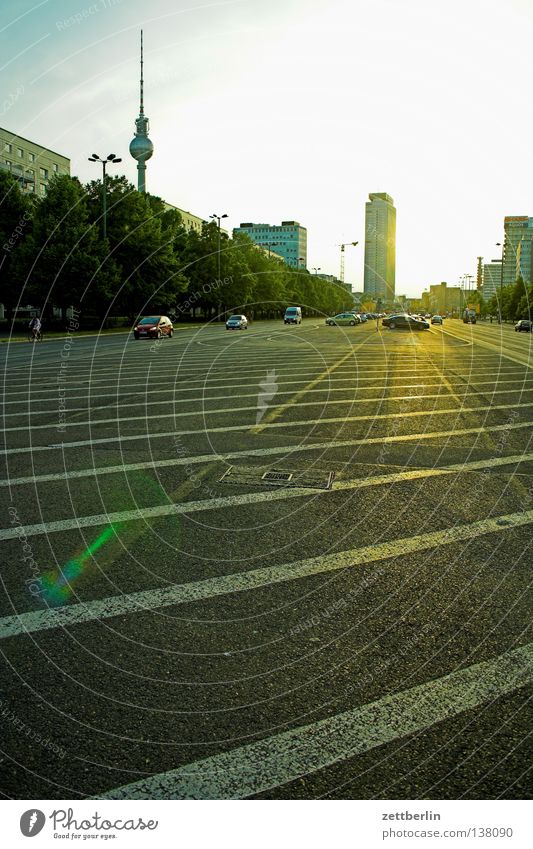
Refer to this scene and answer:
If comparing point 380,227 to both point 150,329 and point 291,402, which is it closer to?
point 150,329

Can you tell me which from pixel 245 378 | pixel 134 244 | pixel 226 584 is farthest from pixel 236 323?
pixel 226 584

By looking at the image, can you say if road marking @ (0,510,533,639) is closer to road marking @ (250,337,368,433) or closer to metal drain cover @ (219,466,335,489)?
metal drain cover @ (219,466,335,489)

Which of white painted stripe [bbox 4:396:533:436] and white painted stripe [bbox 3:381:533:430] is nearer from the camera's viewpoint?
white painted stripe [bbox 4:396:533:436]

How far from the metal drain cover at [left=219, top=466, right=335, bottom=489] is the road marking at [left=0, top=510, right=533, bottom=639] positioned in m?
2.19

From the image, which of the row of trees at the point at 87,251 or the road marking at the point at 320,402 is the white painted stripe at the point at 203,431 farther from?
the row of trees at the point at 87,251

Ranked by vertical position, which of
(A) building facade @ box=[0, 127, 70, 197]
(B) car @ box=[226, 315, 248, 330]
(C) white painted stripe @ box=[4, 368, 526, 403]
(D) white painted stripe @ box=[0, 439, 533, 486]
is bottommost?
(D) white painted stripe @ box=[0, 439, 533, 486]

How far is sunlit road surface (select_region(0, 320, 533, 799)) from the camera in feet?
11.2

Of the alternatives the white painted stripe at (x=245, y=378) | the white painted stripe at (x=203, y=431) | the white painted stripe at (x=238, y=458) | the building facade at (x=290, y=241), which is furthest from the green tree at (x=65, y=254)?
the building facade at (x=290, y=241)

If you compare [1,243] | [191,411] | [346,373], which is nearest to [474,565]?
[191,411]

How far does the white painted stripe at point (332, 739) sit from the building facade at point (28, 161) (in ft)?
294

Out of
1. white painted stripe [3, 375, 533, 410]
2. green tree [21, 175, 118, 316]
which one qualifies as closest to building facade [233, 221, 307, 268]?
green tree [21, 175, 118, 316]

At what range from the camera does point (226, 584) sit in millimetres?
5543

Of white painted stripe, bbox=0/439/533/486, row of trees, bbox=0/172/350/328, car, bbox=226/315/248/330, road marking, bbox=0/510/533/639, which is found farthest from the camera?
car, bbox=226/315/248/330
